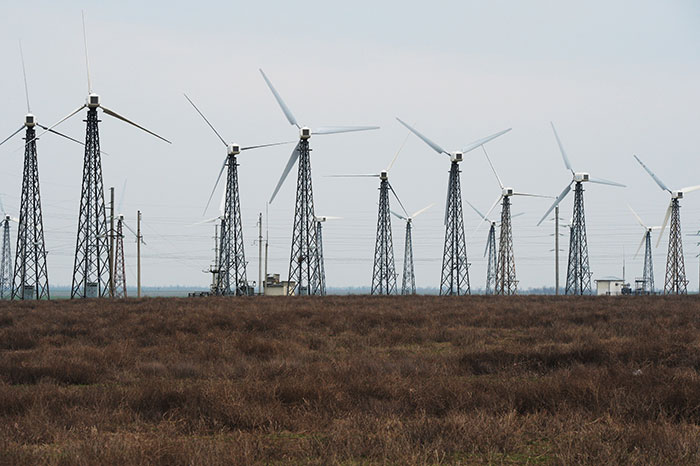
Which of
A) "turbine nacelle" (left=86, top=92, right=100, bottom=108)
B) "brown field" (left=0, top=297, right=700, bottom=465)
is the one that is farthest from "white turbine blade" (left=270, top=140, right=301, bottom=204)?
"brown field" (left=0, top=297, right=700, bottom=465)

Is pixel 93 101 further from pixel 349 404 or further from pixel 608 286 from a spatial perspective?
pixel 608 286

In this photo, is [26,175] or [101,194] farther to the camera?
[26,175]

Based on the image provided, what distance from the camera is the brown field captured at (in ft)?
26.4

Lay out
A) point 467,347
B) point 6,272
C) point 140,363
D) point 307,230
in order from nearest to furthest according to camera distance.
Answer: point 140,363 < point 467,347 < point 307,230 < point 6,272

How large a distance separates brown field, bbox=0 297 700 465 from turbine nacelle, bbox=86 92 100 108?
1390 inches

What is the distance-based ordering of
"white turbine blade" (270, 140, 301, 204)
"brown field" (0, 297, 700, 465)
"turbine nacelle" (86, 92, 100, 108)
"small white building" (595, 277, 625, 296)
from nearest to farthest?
"brown field" (0, 297, 700, 465)
"turbine nacelle" (86, 92, 100, 108)
"white turbine blade" (270, 140, 301, 204)
"small white building" (595, 277, 625, 296)

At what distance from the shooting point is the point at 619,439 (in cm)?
831

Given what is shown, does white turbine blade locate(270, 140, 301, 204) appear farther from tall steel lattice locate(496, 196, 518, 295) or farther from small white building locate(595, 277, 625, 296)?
small white building locate(595, 277, 625, 296)

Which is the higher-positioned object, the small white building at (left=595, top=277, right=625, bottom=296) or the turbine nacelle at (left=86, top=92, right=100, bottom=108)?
the turbine nacelle at (left=86, top=92, right=100, bottom=108)

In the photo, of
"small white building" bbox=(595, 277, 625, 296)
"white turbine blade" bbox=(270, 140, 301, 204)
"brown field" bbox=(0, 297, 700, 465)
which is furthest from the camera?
"small white building" bbox=(595, 277, 625, 296)

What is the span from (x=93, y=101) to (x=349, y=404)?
152 feet

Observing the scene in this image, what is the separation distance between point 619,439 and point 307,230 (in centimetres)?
5127

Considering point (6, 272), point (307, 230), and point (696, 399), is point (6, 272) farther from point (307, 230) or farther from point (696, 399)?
point (696, 399)

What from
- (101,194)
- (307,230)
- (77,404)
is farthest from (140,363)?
(307,230)
